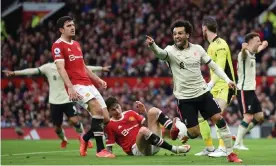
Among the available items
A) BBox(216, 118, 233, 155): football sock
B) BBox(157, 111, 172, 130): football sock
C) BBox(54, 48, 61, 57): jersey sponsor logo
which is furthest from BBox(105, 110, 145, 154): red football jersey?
BBox(216, 118, 233, 155): football sock

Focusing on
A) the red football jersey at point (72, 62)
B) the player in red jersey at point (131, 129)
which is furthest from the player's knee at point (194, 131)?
the red football jersey at point (72, 62)

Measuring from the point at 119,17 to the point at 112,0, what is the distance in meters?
1.80

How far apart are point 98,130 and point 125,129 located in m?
0.53

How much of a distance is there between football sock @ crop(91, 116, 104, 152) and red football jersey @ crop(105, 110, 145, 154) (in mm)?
124

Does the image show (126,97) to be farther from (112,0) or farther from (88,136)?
(88,136)

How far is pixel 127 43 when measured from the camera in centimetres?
3516

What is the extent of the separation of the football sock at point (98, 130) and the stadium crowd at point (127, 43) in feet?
48.7

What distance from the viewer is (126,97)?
102 ft

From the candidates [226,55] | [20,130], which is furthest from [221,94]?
[20,130]

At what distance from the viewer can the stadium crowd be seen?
31031mm

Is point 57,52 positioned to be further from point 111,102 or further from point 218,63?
point 218,63

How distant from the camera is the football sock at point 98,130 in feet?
46.3

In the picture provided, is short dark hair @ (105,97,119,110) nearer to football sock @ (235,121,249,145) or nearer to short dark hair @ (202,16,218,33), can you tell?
short dark hair @ (202,16,218,33)

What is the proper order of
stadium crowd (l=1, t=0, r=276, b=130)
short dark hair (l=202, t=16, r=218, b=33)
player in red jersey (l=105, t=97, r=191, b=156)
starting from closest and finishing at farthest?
player in red jersey (l=105, t=97, r=191, b=156)
short dark hair (l=202, t=16, r=218, b=33)
stadium crowd (l=1, t=0, r=276, b=130)
